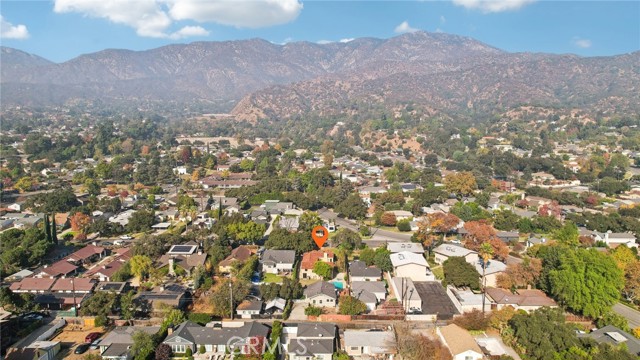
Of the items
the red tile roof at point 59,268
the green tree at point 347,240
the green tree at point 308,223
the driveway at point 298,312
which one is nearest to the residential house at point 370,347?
the driveway at point 298,312

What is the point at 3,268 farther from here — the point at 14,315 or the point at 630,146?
the point at 630,146

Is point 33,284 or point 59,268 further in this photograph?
point 59,268

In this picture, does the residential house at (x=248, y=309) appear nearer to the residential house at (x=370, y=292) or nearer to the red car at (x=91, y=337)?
the residential house at (x=370, y=292)

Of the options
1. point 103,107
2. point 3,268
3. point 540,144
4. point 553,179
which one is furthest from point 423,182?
point 103,107

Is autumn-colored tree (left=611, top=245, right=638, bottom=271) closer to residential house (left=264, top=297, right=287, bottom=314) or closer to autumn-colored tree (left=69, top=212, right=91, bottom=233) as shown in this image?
residential house (left=264, top=297, right=287, bottom=314)

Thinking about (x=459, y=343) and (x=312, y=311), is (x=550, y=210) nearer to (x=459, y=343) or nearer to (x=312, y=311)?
(x=459, y=343)

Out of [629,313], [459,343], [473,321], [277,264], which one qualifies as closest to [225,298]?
[277,264]

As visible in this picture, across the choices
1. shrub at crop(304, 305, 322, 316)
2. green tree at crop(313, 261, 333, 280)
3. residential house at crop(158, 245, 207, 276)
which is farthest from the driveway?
residential house at crop(158, 245, 207, 276)
